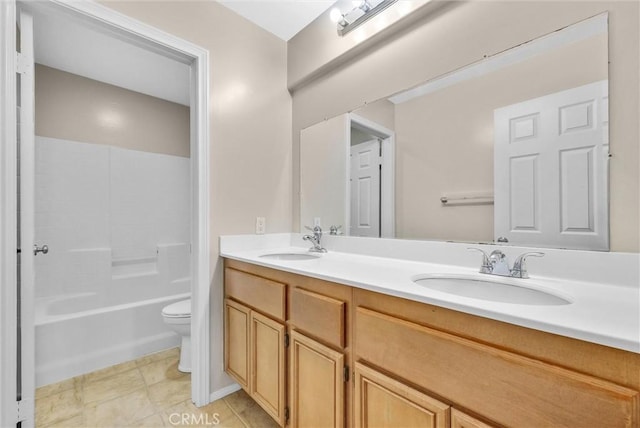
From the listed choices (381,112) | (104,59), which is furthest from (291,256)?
(104,59)

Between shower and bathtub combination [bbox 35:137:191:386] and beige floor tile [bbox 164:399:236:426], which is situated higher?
shower and bathtub combination [bbox 35:137:191:386]

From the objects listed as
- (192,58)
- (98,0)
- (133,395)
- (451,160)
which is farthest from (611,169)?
(133,395)

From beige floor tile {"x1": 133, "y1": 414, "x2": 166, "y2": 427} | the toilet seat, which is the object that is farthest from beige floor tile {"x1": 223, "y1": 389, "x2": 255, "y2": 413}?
the toilet seat

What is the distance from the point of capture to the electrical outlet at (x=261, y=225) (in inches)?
75.2

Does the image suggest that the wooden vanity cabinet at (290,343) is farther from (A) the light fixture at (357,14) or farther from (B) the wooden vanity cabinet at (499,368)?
(A) the light fixture at (357,14)

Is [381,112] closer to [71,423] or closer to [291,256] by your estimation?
[291,256]

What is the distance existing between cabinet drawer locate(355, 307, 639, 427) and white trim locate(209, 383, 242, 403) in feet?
4.05

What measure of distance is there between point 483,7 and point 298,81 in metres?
1.19

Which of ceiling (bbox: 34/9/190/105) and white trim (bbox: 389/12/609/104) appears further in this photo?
ceiling (bbox: 34/9/190/105)

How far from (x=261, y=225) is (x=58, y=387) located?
5.42 ft

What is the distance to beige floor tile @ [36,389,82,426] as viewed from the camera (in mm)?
1507

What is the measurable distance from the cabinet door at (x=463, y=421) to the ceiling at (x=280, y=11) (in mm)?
2084

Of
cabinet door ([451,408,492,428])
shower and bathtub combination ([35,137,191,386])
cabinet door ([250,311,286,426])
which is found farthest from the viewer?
shower and bathtub combination ([35,137,191,386])

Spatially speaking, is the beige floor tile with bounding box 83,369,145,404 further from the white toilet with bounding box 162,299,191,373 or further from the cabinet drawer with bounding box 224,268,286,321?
the cabinet drawer with bounding box 224,268,286,321
